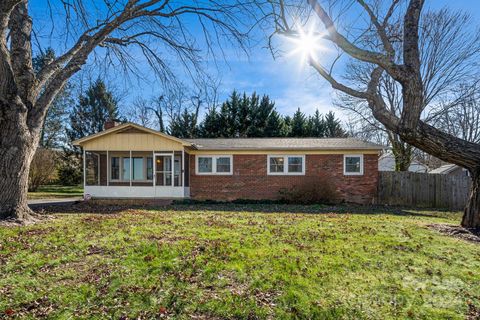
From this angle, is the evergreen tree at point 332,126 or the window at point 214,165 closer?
the window at point 214,165

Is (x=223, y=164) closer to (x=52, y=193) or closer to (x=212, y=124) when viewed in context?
(x=52, y=193)

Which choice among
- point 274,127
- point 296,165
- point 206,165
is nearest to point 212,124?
point 274,127

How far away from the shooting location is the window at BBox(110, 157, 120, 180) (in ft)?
62.1

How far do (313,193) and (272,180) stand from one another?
229 cm

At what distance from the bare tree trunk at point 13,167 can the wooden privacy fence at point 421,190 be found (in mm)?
15448

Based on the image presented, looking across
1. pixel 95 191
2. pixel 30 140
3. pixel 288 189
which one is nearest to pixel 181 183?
pixel 95 191

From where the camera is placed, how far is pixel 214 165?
1627 centimetres

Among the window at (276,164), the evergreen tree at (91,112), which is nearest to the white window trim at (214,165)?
the window at (276,164)

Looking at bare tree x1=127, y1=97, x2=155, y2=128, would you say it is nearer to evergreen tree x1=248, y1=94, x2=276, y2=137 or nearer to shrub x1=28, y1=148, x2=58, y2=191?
evergreen tree x1=248, y1=94, x2=276, y2=137

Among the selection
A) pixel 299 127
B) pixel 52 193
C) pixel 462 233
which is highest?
pixel 299 127

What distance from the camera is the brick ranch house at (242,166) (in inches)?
598

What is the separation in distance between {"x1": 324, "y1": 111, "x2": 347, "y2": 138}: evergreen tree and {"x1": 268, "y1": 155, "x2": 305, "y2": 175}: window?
1702 cm

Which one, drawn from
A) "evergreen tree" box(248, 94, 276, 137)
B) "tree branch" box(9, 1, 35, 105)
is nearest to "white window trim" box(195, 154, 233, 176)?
"tree branch" box(9, 1, 35, 105)

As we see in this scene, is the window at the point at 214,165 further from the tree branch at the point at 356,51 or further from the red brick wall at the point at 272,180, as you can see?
the tree branch at the point at 356,51
